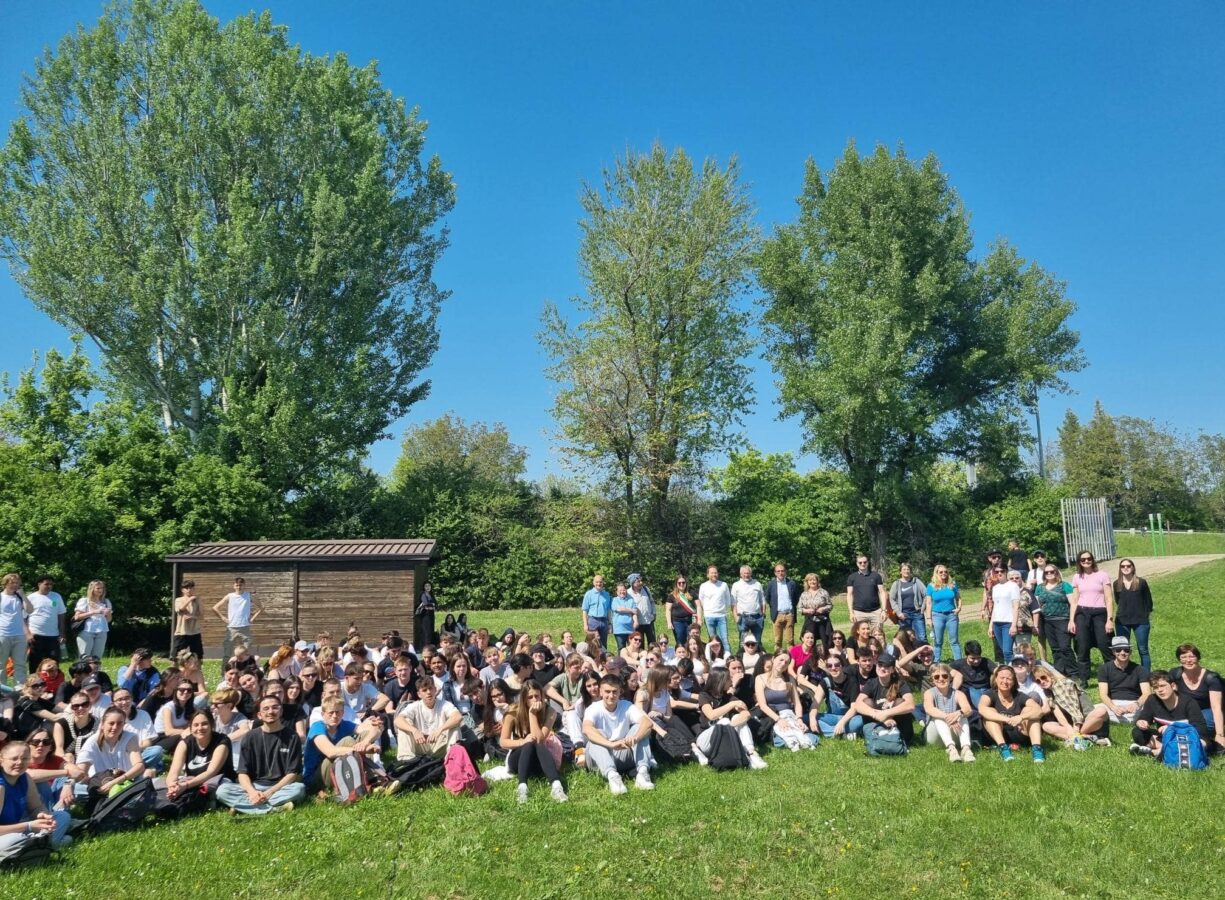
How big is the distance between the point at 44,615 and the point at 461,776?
304 inches

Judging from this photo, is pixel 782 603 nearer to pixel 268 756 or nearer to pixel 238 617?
pixel 268 756

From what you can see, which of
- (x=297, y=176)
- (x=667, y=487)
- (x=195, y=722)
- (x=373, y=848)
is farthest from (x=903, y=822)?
(x=297, y=176)

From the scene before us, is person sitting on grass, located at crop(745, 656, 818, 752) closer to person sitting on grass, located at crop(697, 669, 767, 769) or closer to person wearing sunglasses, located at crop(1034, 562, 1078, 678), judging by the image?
person sitting on grass, located at crop(697, 669, 767, 769)

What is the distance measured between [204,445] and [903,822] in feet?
76.5

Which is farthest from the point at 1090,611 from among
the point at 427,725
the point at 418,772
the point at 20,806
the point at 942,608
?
the point at 20,806

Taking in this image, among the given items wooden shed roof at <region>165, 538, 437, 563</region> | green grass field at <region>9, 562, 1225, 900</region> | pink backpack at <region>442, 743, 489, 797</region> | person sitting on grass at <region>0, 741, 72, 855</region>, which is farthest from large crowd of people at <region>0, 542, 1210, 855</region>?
wooden shed roof at <region>165, 538, 437, 563</region>

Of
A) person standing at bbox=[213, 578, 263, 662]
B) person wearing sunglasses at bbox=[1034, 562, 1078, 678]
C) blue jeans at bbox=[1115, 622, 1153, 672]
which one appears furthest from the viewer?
person standing at bbox=[213, 578, 263, 662]

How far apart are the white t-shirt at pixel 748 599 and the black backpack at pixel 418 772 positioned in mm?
6669

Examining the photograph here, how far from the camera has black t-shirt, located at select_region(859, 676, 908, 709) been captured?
30.3ft

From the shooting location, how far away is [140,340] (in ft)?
80.7

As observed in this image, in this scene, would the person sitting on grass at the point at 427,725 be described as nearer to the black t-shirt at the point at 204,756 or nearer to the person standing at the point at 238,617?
the black t-shirt at the point at 204,756

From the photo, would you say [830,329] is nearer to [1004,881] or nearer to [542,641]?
[542,641]

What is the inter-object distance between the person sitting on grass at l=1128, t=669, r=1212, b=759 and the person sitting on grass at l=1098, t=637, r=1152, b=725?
994 mm

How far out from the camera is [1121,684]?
9641 mm
